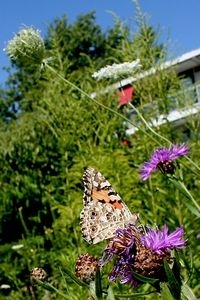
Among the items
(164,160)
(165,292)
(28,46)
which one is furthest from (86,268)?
(28,46)

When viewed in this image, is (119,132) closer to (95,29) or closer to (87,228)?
(87,228)

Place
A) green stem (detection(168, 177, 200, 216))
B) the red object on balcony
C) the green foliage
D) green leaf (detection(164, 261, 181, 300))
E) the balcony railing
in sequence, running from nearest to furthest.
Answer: green leaf (detection(164, 261, 181, 300)) → green stem (detection(168, 177, 200, 216)) → the red object on balcony → the green foliage → the balcony railing

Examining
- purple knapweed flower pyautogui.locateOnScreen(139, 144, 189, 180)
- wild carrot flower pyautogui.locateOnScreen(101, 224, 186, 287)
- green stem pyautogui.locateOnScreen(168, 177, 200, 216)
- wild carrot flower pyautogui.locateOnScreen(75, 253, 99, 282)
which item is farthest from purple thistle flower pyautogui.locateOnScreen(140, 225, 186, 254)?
purple knapweed flower pyautogui.locateOnScreen(139, 144, 189, 180)

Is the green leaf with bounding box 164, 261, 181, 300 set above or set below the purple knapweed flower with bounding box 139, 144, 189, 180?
below

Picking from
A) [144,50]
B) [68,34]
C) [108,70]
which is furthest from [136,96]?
[68,34]

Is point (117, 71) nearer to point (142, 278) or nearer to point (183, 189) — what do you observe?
point (183, 189)

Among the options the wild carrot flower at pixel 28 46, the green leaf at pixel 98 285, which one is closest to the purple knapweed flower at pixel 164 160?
the wild carrot flower at pixel 28 46

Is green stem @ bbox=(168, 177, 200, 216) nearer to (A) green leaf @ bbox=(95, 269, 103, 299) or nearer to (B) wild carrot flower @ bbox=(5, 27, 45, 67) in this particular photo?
(A) green leaf @ bbox=(95, 269, 103, 299)
